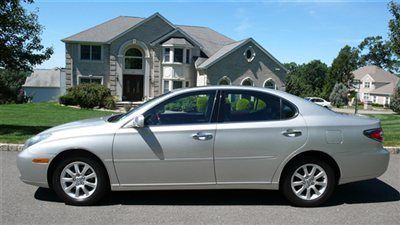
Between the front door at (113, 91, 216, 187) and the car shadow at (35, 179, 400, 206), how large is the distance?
40 cm

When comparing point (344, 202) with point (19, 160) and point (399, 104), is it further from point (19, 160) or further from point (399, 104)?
point (399, 104)

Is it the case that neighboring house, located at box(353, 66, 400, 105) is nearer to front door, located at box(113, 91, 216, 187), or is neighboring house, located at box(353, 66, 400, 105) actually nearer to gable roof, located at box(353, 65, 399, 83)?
gable roof, located at box(353, 65, 399, 83)

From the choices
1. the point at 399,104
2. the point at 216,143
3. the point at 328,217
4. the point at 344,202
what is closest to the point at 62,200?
the point at 216,143

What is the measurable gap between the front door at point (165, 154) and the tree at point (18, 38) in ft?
26.8

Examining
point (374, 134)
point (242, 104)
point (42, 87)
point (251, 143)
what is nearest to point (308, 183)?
point (251, 143)

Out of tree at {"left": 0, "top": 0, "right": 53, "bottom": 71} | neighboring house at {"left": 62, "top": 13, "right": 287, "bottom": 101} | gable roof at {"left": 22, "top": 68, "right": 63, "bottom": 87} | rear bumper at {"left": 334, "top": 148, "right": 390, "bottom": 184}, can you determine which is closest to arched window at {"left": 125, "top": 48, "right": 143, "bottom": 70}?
neighboring house at {"left": 62, "top": 13, "right": 287, "bottom": 101}

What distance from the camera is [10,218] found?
4.95 metres

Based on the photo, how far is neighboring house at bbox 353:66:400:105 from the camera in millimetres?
75488

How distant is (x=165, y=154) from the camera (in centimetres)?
545

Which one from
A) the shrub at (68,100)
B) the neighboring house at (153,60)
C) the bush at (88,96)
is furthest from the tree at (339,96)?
the shrub at (68,100)

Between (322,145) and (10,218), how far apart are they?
4046 mm

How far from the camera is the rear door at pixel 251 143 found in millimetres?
5488

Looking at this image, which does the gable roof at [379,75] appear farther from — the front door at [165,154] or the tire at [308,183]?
the front door at [165,154]

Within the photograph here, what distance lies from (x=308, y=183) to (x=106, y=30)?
115 feet
